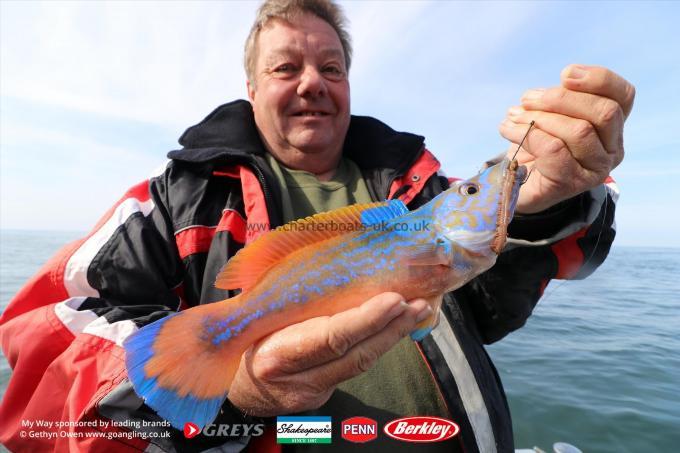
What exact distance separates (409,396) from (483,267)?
124 centimetres

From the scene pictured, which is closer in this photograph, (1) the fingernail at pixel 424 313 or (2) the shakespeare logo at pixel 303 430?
(1) the fingernail at pixel 424 313

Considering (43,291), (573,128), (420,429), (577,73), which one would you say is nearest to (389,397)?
(420,429)

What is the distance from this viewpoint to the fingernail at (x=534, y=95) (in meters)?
2.29

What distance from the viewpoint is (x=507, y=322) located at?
324 centimetres

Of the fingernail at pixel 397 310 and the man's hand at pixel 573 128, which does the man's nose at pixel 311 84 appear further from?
the fingernail at pixel 397 310

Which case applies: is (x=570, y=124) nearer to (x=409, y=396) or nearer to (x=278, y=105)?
(x=409, y=396)

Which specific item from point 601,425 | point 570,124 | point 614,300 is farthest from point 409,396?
point 614,300

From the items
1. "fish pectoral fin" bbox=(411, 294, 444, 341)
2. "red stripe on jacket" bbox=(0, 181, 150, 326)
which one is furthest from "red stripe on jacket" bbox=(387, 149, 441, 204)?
"red stripe on jacket" bbox=(0, 181, 150, 326)

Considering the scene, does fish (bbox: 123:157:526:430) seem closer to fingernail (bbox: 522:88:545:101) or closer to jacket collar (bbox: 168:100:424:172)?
fingernail (bbox: 522:88:545:101)

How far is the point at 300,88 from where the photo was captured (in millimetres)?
3557

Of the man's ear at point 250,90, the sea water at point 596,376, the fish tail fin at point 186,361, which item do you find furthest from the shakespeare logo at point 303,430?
the man's ear at point 250,90

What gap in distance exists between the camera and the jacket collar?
11.0 ft

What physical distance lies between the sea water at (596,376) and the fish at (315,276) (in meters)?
2.17

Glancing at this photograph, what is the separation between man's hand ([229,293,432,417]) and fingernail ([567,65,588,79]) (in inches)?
61.7
